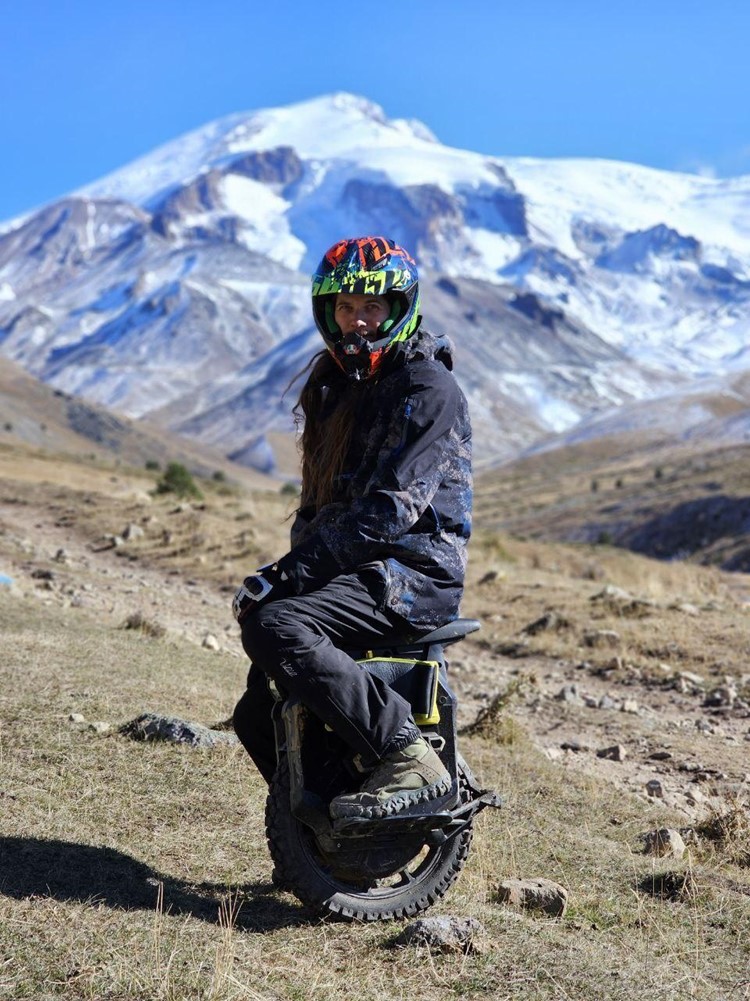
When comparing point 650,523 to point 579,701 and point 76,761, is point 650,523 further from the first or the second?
point 76,761

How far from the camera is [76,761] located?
608cm

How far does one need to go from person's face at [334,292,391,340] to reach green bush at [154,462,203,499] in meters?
23.0

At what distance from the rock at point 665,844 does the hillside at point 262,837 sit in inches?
4.2

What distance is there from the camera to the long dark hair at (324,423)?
4.88 meters

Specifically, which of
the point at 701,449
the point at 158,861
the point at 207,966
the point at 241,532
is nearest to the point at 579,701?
the point at 158,861

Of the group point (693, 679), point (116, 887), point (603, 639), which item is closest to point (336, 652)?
point (116, 887)

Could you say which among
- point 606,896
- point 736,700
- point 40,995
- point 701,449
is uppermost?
point 701,449

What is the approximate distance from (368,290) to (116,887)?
8.70 feet

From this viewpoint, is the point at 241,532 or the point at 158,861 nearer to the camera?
the point at 158,861

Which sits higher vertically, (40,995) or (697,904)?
(697,904)

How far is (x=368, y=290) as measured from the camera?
4.84 meters

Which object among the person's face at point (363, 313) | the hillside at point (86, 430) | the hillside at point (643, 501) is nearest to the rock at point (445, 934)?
the person's face at point (363, 313)

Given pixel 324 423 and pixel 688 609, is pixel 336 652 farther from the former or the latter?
pixel 688 609

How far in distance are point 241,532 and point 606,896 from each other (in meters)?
14.5
